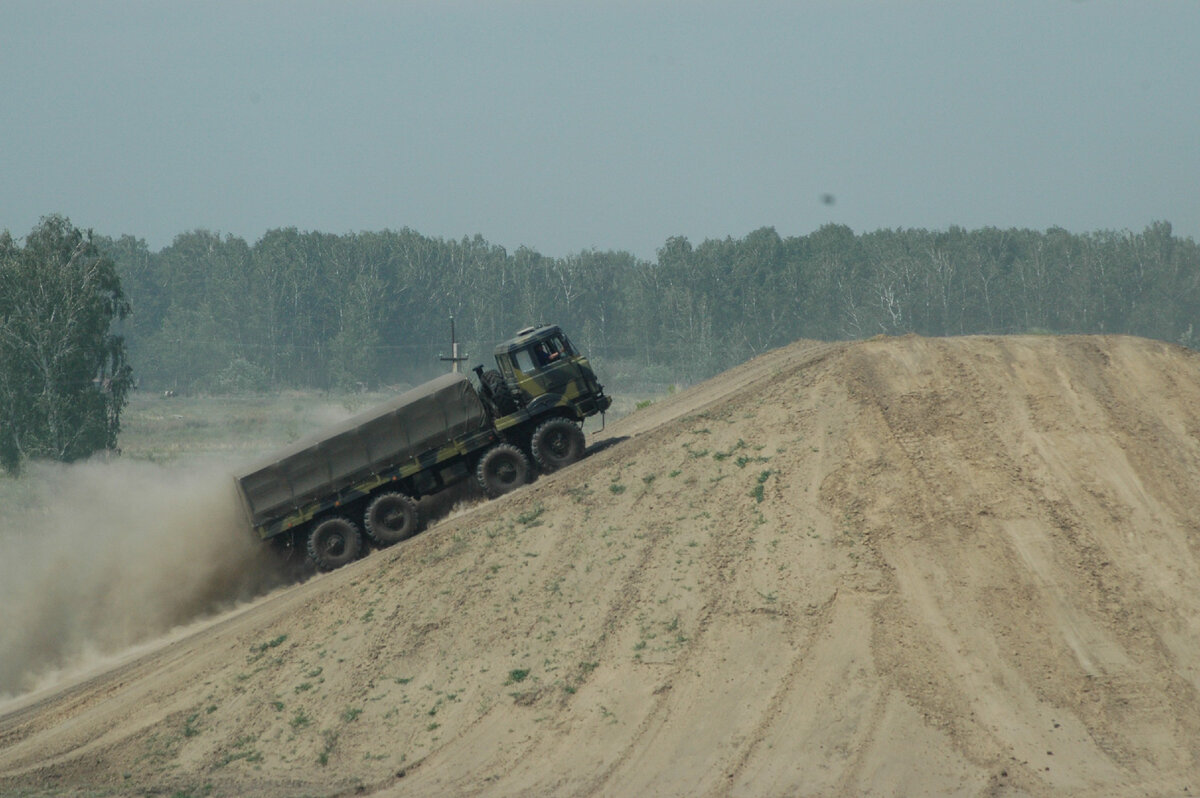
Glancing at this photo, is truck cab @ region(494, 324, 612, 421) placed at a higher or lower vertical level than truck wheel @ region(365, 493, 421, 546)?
higher

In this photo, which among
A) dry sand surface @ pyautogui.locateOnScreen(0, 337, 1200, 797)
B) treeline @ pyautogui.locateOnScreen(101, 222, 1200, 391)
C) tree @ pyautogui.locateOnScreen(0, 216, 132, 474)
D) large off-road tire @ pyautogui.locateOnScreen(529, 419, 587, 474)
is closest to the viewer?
dry sand surface @ pyautogui.locateOnScreen(0, 337, 1200, 797)

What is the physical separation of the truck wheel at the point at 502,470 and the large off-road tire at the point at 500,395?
1051 millimetres

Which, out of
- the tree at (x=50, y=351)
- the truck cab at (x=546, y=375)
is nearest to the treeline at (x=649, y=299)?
the tree at (x=50, y=351)

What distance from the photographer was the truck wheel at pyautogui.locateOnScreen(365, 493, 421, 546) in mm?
23391

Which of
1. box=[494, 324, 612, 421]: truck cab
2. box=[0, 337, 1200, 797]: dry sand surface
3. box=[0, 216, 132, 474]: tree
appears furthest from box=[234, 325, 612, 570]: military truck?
box=[0, 216, 132, 474]: tree

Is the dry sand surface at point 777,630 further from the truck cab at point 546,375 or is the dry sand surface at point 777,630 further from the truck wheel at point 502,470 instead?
the truck cab at point 546,375

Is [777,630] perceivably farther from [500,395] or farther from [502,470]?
[500,395]

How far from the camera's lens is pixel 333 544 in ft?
77.2

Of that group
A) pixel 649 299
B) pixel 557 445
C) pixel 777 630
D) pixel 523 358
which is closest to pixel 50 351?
pixel 523 358

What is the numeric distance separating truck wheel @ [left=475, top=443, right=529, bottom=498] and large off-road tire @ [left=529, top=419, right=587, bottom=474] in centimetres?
51

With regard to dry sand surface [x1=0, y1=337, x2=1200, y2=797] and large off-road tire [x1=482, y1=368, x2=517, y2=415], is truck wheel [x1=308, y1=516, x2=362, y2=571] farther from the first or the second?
large off-road tire [x1=482, y1=368, x2=517, y2=415]

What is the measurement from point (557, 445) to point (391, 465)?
3.62m

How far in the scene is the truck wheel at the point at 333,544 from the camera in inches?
924

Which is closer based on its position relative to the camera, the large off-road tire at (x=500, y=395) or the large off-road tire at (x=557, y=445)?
the large off-road tire at (x=557, y=445)
